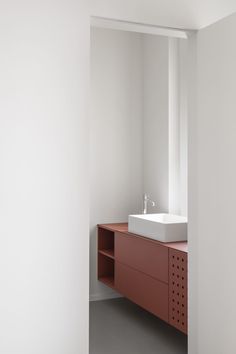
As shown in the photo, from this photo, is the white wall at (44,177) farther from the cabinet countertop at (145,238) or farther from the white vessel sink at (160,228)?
the white vessel sink at (160,228)

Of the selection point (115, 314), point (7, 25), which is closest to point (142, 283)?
point (115, 314)

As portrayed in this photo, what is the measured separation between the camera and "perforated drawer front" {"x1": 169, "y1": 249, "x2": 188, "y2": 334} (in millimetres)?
3439

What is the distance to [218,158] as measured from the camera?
2836 mm

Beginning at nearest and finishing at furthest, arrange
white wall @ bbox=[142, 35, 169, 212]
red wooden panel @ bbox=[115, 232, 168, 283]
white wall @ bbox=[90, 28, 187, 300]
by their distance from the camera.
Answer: red wooden panel @ bbox=[115, 232, 168, 283], white wall @ bbox=[142, 35, 169, 212], white wall @ bbox=[90, 28, 187, 300]

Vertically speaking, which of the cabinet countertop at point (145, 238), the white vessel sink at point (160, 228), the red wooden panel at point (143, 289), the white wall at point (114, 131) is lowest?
the red wooden panel at point (143, 289)

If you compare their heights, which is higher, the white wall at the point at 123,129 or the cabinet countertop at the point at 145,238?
the white wall at the point at 123,129

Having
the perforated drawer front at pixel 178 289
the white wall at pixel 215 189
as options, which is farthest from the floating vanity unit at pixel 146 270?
the white wall at pixel 215 189

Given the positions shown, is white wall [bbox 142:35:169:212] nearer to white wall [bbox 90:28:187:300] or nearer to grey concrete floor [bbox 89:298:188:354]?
white wall [bbox 90:28:187:300]

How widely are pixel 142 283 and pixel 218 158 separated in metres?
1.62

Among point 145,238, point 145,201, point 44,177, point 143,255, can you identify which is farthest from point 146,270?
point 44,177

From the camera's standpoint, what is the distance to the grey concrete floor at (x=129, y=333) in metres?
3.58

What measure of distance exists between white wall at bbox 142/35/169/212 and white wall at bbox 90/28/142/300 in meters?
0.09

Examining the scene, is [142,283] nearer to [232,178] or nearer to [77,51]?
[232,178]

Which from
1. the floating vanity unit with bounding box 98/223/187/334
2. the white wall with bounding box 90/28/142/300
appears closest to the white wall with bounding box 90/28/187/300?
the white wall with bounding box 90/28/142/300
